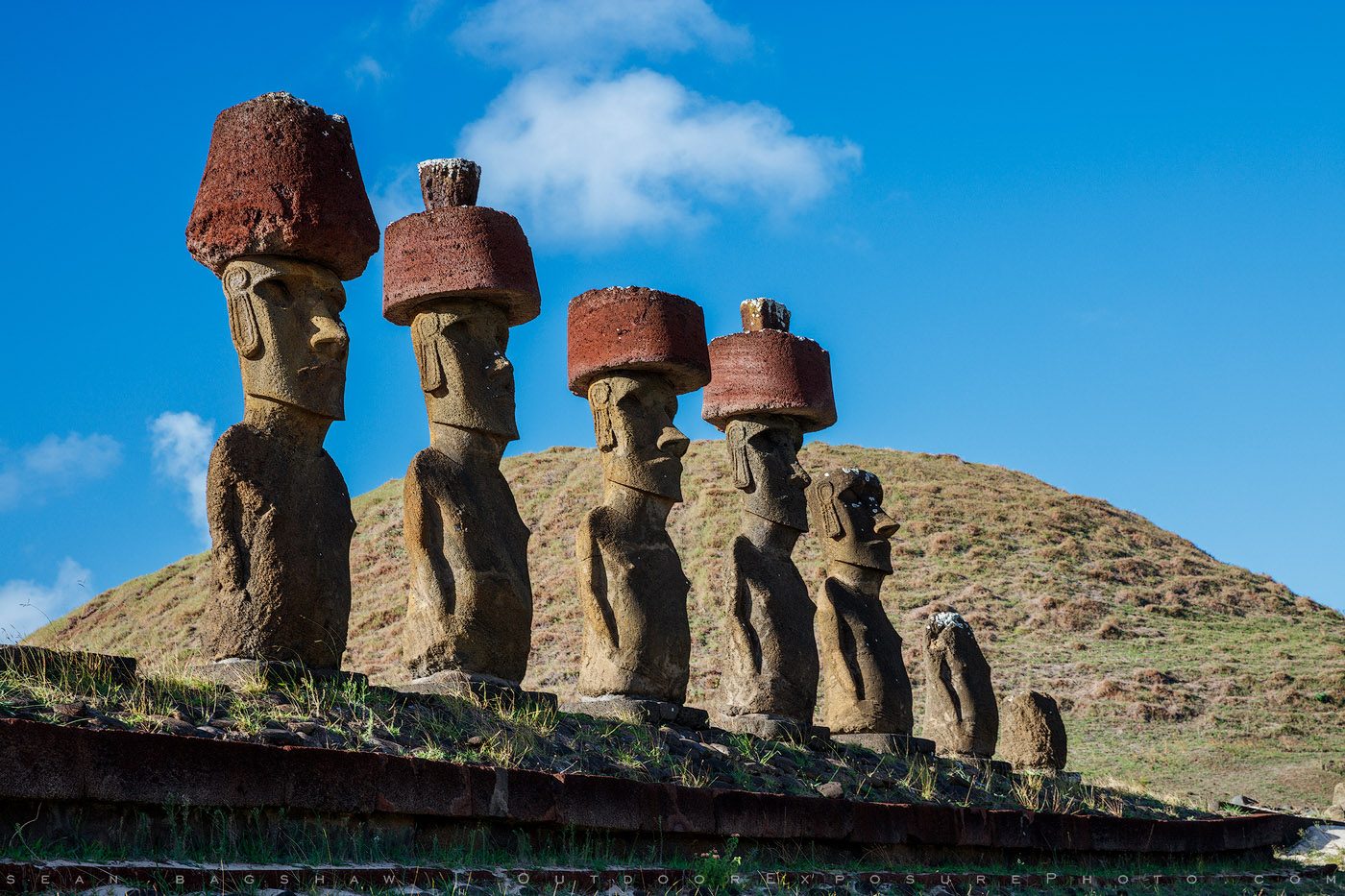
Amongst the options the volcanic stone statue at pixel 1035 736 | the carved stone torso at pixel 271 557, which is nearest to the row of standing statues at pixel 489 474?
the carved stone torso at pixel 271 557

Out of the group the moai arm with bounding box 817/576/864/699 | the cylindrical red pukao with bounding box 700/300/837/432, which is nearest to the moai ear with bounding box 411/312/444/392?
the cylindrical red pukao with bounding box 700/300/837/432

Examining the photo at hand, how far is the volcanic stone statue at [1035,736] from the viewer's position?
13.2 meters

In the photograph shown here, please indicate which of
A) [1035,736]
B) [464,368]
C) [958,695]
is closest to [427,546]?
[464,368]

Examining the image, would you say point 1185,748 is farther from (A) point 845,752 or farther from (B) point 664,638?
(B) point 664,638

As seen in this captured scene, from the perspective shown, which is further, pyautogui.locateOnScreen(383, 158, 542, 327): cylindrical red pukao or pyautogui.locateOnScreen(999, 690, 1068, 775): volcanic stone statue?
pyautogui.locateOnScreen(999, 690, 1068, 775): volcanic stone statue

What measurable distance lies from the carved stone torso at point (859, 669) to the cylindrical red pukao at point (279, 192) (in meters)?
5.47

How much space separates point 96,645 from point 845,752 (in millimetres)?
15525

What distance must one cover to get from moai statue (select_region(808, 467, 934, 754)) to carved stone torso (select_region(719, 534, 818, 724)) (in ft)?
2.35

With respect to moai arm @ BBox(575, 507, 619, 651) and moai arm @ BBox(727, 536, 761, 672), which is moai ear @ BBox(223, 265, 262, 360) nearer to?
moai arm @ BBox(575, 507, 619, 651)

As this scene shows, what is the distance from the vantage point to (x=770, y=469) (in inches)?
438

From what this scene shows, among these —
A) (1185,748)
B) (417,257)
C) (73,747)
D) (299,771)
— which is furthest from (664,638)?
(1185,748)

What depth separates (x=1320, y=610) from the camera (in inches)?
1165

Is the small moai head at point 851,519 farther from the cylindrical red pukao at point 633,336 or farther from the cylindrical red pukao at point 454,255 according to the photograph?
the cylindrical red pukao at point 454,255

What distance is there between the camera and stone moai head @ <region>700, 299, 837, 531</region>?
1112 centimetres
